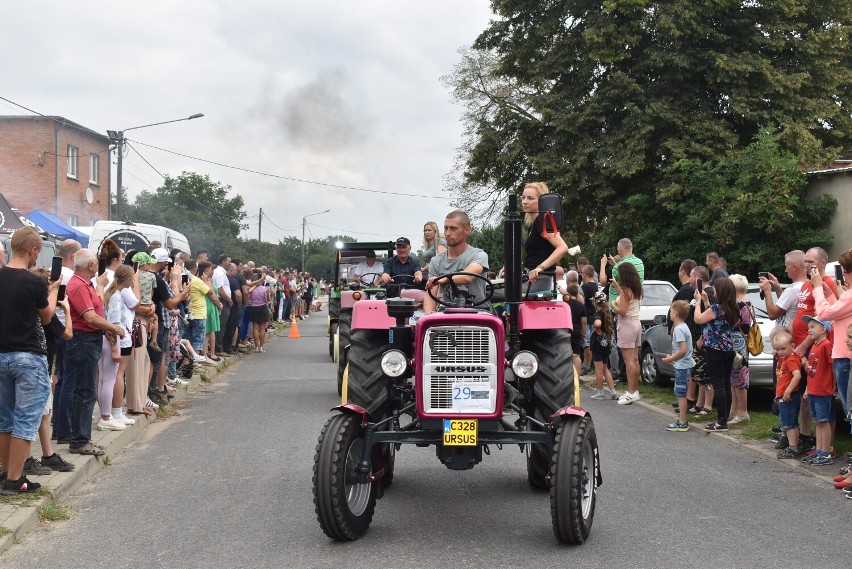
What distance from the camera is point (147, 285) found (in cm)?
1167

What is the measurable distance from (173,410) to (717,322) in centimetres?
674

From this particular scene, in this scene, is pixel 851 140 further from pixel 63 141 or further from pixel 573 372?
pixel 63 141

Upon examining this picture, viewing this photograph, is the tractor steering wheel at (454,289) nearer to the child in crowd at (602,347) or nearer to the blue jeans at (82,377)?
the blue jeans at (82,377)

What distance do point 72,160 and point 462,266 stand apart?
4048 cm

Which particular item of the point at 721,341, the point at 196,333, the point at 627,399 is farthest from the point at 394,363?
the point at 196,333

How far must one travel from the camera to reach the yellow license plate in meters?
6.23

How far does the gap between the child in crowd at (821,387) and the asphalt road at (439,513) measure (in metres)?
0.40

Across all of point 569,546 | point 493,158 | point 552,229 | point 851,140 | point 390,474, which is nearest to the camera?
point 569,546

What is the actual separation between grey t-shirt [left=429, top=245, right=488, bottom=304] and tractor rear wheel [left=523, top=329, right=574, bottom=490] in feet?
1.56

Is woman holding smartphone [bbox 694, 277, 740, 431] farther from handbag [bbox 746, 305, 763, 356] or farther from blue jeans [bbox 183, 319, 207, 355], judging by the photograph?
blue jeans [bbox 183, 319, 207, 355]

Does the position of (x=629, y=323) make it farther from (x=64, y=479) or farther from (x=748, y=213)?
(x=64, y=479)

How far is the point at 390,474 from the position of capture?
7945 mm

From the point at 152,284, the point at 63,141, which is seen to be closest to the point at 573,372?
the point at 152,284

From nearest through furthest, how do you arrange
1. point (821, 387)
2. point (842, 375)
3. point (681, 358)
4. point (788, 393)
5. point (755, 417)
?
point (842, 375), point (821, 387), point (788, 393), point (681, 358), point (755, 417)
